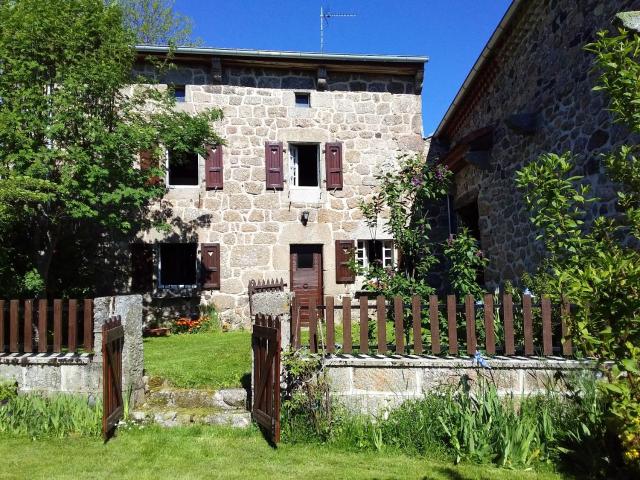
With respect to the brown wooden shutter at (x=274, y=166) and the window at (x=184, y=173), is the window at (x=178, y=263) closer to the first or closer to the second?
the window at (x=184, y=173)

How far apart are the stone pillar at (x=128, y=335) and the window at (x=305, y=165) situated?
21.5 feet

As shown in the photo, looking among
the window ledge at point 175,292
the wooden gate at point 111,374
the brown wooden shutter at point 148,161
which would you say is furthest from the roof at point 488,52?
the wooden gate at point 111,374

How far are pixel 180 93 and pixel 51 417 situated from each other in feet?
26.6

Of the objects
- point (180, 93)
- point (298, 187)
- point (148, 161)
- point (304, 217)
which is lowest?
point (304, 217)

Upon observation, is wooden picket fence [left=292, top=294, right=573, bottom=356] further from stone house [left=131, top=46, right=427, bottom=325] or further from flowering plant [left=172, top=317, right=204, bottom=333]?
stone house [left=131, top=46, right=427, bottom=325]

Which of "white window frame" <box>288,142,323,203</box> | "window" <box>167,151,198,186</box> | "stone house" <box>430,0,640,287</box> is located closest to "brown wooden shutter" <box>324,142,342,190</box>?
"white window frame" <box>288,142,323,203</box>

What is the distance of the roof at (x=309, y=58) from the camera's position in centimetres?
1034

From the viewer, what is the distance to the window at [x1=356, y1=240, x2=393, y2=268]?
36.5 ft

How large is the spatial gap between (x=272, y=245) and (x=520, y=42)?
6.27m

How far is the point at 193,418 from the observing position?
4.60m

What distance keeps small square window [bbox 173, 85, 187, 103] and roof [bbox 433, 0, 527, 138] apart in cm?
594

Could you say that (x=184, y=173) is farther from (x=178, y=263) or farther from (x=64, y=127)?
(x=64, y=127)

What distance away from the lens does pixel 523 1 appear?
726 centimetres

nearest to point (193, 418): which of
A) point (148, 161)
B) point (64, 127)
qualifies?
point (64, 127)
